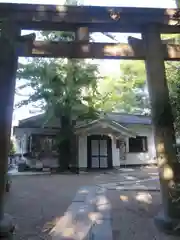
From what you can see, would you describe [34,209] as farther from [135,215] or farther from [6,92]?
[6,92]

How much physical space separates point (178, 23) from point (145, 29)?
0.61m

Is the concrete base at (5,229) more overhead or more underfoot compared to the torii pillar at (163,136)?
more underfoot

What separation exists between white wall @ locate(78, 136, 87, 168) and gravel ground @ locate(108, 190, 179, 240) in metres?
8.83

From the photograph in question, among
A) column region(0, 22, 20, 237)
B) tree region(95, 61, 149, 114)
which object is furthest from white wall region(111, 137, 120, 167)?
column region(0, 22, 20, 237)

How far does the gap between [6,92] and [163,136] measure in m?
2.75

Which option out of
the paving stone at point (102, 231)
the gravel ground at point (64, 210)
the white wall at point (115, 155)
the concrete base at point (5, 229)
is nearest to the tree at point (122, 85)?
the white wall at point (115, 155)

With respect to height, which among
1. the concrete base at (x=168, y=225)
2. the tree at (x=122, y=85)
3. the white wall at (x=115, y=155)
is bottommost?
the concrete base at (x=168, y=225)

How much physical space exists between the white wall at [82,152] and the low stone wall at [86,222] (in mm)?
10301

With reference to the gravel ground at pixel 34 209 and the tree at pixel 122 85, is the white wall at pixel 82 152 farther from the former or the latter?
the gravel ground at pixel 34 209

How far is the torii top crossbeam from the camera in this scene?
14.3 ft

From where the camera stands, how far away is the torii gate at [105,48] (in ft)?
13.3

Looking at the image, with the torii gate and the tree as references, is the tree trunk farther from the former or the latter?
the torii gate

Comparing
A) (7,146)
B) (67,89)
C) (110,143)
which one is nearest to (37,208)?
(7,146)

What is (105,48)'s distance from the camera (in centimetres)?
462
